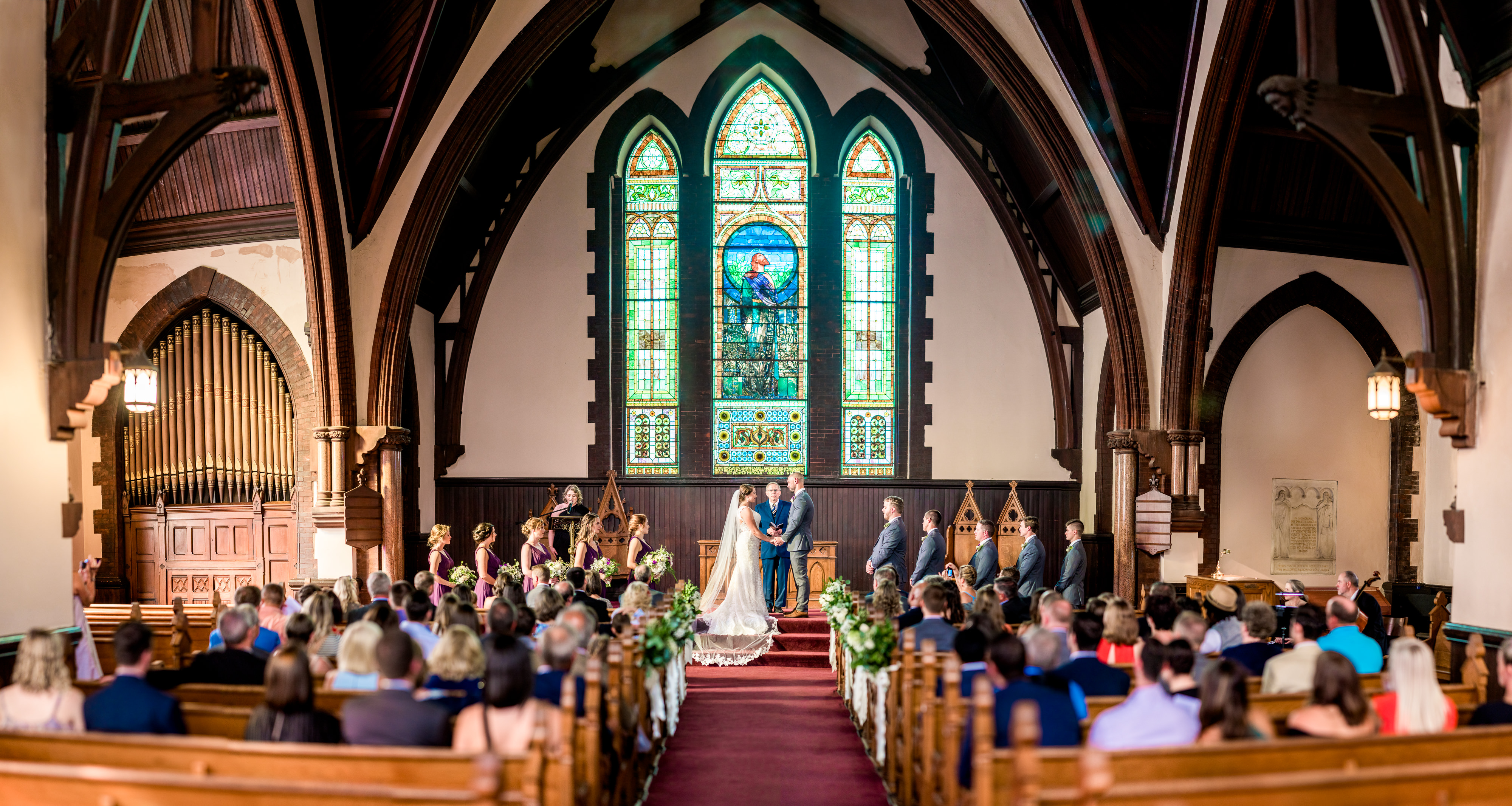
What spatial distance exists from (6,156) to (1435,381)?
28.7ft

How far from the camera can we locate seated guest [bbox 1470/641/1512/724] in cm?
459

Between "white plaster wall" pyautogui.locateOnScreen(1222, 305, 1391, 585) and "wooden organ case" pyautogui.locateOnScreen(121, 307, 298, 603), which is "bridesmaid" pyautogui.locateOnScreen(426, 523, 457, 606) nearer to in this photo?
"wooden organ case" pyautogui.locateOnScreen(121, 307, 298, 603)

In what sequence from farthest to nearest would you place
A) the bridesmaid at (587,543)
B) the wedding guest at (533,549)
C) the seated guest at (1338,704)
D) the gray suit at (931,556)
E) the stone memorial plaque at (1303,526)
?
the stone memorial plaque at (1303,526) < the bridesmaid at (587,543) < the gray suit at (931,556) < the wedding guest at (533,549) < the seated guest at (1338,704)

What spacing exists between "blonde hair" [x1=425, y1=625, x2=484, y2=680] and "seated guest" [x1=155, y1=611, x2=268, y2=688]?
149 cm

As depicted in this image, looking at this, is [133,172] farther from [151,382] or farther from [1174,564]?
[1174,564]

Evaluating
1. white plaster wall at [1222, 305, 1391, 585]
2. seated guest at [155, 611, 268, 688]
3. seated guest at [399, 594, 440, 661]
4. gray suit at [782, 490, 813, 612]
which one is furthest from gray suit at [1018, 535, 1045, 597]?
seated guest at [155, 611, 268, 688]

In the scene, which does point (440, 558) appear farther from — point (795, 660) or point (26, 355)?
point (26, 355)

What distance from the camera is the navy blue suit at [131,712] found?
437 centimetres

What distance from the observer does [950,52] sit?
14.3 meters

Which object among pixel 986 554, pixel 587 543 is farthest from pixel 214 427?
pixel 986 554

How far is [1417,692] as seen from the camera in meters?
4.45

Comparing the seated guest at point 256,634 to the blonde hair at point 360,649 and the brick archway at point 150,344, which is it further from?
the brick archway at point 150,344

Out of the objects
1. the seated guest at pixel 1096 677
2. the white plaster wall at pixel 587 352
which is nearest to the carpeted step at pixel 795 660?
the white plaster wall at pixel 587 352

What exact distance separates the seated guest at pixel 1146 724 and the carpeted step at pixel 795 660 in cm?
670
